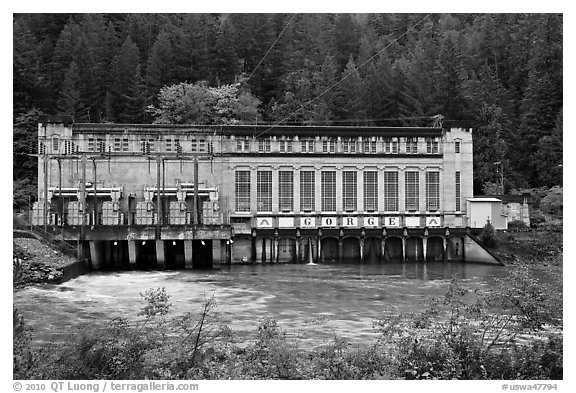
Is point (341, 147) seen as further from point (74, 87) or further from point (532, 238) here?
point (74, 87)

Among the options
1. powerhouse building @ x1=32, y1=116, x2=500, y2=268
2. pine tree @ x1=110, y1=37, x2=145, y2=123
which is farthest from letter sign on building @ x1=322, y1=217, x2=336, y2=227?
pine tree @ x1=110, y1=37, x2=145, y2=123

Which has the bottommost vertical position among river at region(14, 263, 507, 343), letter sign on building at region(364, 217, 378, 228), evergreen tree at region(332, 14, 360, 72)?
river at region(14, 263, 507, 343)

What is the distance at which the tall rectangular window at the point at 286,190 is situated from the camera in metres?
60.9

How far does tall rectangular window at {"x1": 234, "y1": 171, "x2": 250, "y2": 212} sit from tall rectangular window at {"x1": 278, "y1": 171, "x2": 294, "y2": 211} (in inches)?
105

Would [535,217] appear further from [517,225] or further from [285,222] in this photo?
[285,222]

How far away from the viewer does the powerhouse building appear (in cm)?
5888

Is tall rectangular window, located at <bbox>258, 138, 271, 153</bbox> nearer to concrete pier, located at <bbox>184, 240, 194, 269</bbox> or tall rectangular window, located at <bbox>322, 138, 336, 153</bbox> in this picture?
tall rectangular window, located at <bbox>322, 138, 336, 153</bbox>

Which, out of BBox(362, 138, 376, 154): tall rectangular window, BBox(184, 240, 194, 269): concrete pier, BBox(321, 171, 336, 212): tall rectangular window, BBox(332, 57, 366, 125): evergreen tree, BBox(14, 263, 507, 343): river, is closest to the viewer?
BBox(14, 263, 507, 343): river

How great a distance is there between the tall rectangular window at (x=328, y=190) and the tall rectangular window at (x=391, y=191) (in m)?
4.42

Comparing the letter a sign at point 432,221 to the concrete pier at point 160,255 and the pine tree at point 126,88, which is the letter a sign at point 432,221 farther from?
the pine tree at point 126,88

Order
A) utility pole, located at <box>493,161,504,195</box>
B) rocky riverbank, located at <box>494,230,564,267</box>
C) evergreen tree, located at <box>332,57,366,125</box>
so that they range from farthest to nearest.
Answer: evergreen tree, located at <box>332,57,366,125</box> → utility pole, located at <box>493,161,504,195</box> → rocky riverbank, located at <box>494,230,564,267</box>

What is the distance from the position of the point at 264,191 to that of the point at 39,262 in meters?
23.7

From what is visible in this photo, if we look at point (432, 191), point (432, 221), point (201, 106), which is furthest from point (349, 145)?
point (201, 106)
